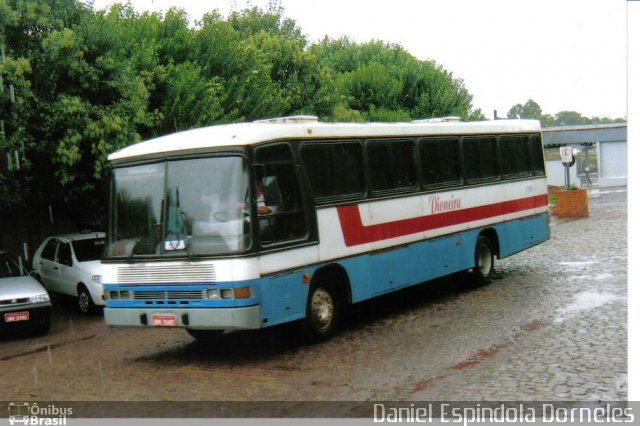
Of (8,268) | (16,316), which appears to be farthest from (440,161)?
(8,268)

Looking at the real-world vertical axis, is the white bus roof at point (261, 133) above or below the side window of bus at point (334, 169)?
above

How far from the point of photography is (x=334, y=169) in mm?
11977

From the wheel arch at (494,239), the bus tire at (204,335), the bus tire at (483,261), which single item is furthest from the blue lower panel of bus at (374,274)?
the bus tire at (204,335)

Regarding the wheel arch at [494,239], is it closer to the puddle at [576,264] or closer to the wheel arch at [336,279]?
the puddle at [576,264]

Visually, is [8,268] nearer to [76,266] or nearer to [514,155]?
[76,266]

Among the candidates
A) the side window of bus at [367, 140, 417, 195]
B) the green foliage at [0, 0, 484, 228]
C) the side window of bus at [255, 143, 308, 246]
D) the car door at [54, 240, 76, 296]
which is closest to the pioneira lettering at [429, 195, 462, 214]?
the side window of bus at [367, 140, 417, 195]

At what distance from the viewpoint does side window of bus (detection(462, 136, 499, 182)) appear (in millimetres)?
15609

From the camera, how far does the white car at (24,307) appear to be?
1377 cm

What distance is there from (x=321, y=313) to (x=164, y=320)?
2.18 meters

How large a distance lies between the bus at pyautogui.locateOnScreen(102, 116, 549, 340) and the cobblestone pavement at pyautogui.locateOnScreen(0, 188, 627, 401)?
0.59 metres

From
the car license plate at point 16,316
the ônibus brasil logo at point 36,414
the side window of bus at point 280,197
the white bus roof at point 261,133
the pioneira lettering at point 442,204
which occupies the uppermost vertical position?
the white bus roof at point 261,133

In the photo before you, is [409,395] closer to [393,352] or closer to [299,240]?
[393,352]

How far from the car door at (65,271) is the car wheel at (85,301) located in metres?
0.31

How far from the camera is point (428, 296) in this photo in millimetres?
15500
